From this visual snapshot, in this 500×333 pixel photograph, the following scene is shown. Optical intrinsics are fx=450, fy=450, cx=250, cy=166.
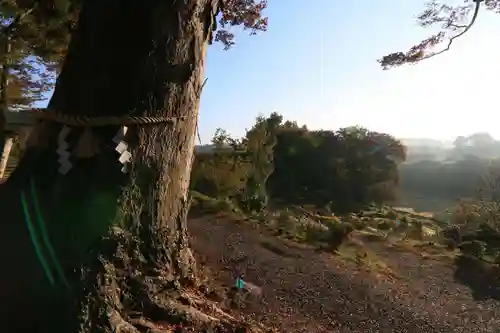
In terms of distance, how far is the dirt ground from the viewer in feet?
10.1

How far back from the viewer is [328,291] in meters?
3.54

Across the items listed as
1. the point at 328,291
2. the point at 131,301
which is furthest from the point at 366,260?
the point at 131,301

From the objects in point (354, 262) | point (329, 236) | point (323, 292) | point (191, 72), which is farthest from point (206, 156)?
point (191, 72)

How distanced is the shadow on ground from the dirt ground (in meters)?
0.11

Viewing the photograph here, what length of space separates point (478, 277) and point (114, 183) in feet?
16.0

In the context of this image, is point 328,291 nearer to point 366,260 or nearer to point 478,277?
point 366,260

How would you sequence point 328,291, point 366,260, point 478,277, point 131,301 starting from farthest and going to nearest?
point 478,277 → point 366,260 → point 328,291 → point 131,301

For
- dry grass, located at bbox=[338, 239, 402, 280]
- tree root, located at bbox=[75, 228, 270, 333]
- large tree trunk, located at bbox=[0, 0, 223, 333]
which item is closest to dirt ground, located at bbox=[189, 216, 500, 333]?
dry grass, located at bbox=[338, 239, 402, 280]

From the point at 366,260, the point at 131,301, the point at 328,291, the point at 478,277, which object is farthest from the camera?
the point at 478,277

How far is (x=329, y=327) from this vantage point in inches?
A: 115

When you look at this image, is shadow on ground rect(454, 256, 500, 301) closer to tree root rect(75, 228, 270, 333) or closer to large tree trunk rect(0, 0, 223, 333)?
tree root rect(75, 228, 270, 333)

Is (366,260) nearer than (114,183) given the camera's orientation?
No

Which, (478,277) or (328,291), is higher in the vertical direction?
(328,291)

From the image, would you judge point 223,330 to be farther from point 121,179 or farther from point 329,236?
point 329,236
